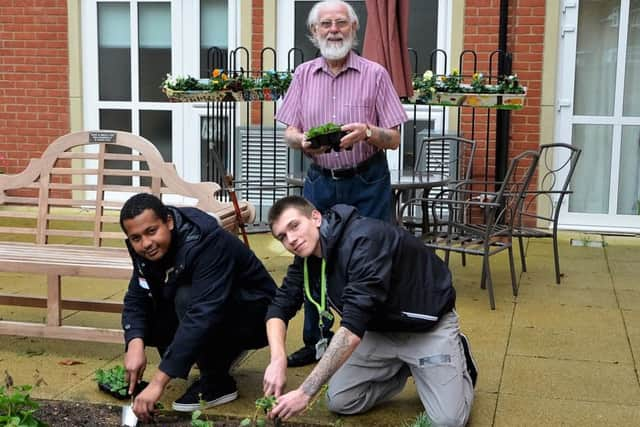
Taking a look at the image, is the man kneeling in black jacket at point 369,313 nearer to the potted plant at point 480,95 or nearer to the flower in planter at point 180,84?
the potted plant at point 480,95

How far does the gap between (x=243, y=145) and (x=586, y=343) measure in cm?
452

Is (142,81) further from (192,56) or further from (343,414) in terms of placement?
(343,414)

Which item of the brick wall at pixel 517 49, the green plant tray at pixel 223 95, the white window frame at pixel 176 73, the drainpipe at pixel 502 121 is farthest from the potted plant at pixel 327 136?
the white window frame at pixel 176 73

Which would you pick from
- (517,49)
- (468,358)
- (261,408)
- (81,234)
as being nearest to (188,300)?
(261,408)

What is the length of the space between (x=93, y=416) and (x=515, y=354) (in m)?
2.21

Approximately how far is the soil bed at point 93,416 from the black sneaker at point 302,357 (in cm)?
73

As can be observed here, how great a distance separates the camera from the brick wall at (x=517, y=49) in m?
8.23

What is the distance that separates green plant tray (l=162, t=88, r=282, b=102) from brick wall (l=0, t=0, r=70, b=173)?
8.39 ft

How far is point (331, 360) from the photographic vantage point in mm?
3352

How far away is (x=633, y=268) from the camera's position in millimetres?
7020

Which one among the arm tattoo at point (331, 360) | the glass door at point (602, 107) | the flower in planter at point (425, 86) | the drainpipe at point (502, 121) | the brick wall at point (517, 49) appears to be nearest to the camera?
the arm tattoo at point (331, 360)

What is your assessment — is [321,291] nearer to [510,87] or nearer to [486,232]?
[486,232]

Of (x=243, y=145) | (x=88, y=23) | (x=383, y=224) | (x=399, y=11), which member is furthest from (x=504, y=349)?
(x=88, y=23)

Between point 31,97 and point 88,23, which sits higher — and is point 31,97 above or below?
below
